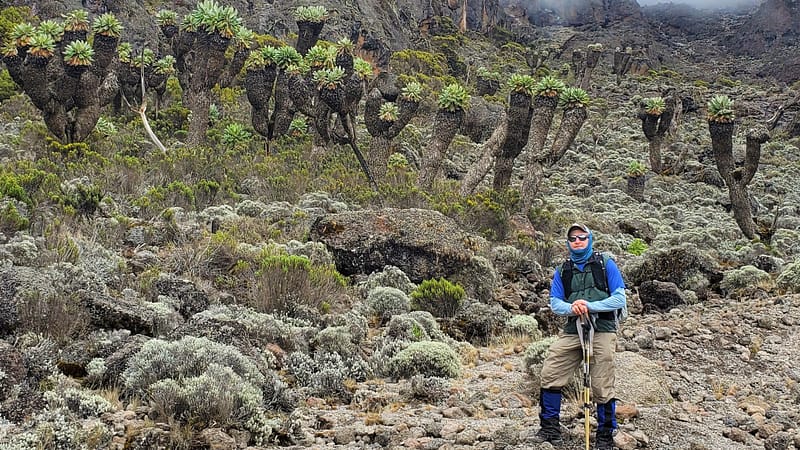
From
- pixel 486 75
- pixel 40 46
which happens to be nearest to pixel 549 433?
pixel 40 46

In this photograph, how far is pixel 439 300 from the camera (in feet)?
31.4

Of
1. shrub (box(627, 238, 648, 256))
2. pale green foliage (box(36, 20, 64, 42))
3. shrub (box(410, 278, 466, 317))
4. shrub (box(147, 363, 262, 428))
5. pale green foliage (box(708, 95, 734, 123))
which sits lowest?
shrub (box(627, 238, 648, 256))

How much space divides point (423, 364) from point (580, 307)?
2535 millimetres

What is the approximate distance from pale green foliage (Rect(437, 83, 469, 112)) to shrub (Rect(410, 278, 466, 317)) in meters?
10.5

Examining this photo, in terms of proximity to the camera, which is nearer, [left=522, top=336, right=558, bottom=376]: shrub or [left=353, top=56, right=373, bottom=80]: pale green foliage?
[left=522, top=336, right=558, bottom=376]: shrub

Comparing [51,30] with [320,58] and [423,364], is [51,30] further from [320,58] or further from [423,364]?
[423,364]

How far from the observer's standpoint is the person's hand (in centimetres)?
438

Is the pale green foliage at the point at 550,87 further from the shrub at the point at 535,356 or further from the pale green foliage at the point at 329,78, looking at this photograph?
the shrub at the point at 535,356

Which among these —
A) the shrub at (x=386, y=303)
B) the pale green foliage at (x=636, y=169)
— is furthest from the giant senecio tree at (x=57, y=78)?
the pale green foliage at (x=636, y=169)

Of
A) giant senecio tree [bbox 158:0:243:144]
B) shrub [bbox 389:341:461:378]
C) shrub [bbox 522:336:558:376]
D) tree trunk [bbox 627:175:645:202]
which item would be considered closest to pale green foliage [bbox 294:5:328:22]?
giant senecio tree [bbox 158:0:243:144]

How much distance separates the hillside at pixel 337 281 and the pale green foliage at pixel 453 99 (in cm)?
11

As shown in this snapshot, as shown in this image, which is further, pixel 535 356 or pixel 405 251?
pixel 405 251

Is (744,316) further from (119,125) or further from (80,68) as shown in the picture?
(119,125)

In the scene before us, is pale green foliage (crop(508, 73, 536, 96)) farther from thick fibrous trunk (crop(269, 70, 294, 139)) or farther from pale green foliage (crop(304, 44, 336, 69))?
thick fibrous trunk (crop(269, 70, 294, 139))
